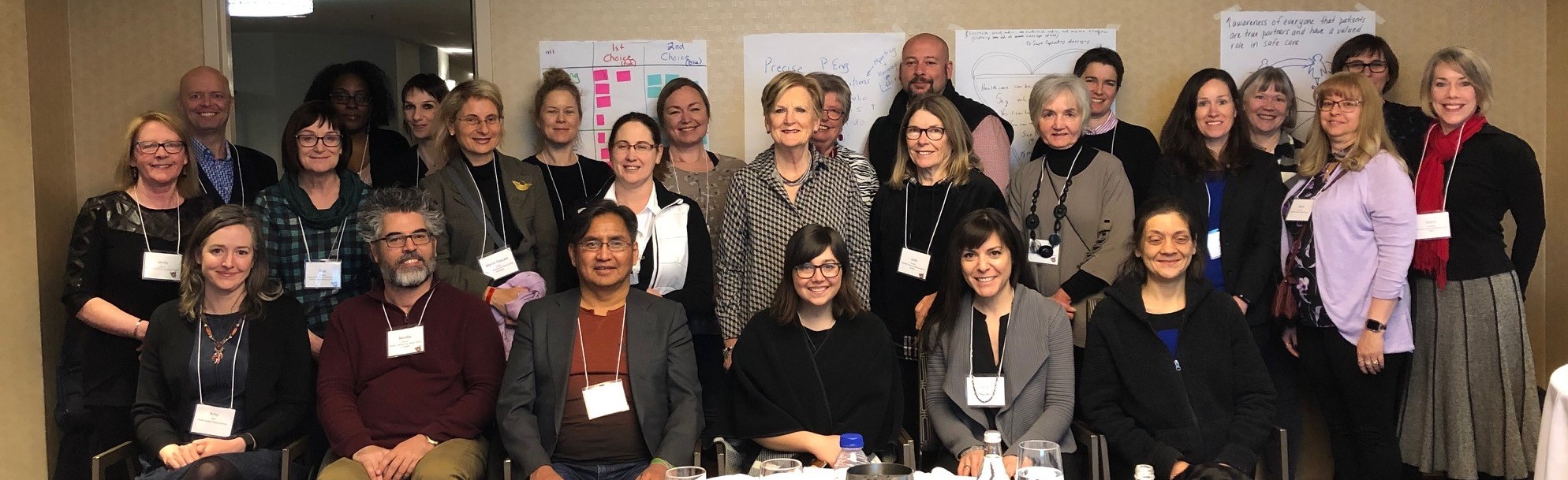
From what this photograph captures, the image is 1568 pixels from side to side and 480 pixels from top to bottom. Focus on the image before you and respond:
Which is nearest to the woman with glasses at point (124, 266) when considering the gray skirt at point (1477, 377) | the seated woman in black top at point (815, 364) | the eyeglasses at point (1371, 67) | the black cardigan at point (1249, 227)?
the seated woman in black top at point (815, 364)

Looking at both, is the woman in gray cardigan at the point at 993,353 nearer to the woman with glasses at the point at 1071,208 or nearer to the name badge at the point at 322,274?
the woman with glasses at the point at 1071,208

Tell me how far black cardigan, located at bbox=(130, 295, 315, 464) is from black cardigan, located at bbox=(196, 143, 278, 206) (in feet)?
2.73

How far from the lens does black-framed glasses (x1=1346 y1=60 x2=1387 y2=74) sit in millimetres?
4812

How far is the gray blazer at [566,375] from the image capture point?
11.2 ft

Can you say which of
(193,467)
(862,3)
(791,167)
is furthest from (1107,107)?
(193,467)

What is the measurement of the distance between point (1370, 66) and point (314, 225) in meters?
4.10

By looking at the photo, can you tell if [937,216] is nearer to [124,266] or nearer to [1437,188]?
[1437,188]

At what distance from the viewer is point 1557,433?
2463 mm

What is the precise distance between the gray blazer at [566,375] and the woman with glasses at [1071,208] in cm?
130

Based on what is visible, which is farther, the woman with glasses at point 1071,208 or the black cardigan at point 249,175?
the black cardigan at point 249,175

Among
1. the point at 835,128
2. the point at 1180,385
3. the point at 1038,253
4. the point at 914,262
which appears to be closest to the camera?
the point at 1180,385

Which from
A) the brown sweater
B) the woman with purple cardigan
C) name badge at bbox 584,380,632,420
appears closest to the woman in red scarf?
the woman with purple cardigan

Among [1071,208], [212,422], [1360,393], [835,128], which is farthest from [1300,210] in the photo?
[212,422]

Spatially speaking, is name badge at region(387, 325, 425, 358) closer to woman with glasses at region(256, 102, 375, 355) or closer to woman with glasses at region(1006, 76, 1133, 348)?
woman with glasses at region(256, 102, 375, 355)
